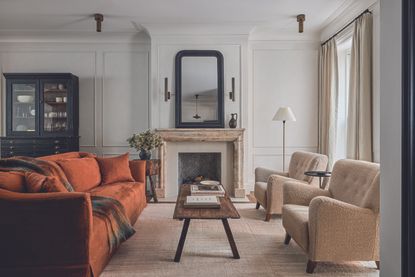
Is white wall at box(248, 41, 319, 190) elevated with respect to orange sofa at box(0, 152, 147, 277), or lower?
elevated

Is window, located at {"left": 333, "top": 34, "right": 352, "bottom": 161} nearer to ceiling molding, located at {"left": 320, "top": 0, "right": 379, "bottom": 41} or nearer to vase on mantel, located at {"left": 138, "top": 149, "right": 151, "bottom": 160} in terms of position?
ceiling molding, located at {"left": 320, "top": 0, "right": 379, "bottom": 41}

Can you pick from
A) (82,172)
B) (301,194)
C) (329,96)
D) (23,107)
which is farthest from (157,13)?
(301,194)

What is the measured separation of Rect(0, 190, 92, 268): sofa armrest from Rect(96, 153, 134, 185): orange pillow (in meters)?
1.82

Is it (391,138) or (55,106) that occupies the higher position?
Result: (55,106)

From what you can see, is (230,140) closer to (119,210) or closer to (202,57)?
(202,57)

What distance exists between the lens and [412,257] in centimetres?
137

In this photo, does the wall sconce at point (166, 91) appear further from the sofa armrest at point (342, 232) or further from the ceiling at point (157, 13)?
the sofa armrest at point (342, 232)

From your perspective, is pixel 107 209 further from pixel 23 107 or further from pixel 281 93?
pixel 281 93

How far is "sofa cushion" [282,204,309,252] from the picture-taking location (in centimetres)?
247

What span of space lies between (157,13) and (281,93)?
8.02ft

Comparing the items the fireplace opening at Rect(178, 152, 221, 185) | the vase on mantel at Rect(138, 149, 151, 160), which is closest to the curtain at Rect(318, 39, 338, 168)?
the fireplace opening at Rect(178, 152, 221, 185)

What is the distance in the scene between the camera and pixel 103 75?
572 cm

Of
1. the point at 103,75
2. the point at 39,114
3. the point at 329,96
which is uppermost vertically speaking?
the point at 103,75

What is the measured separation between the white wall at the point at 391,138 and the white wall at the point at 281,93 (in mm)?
4080
